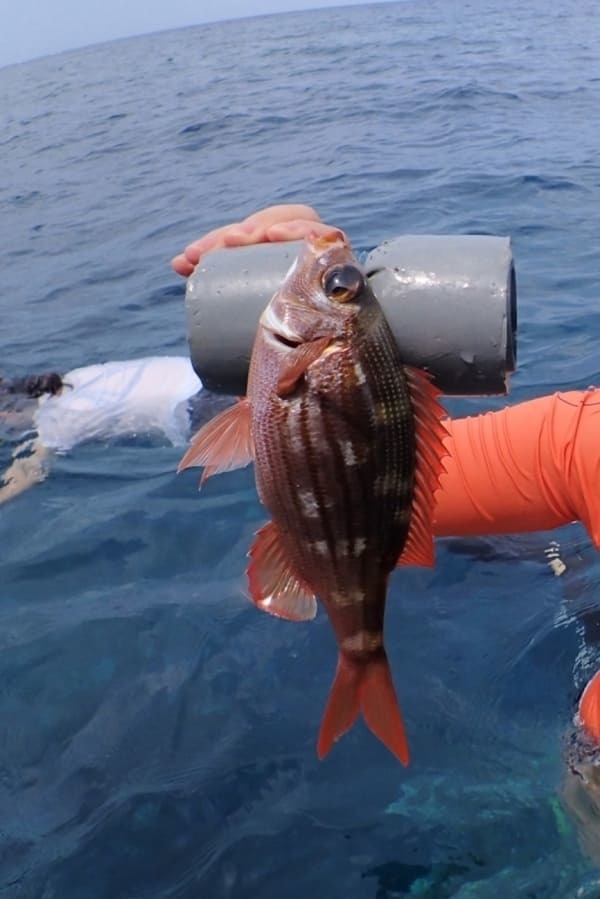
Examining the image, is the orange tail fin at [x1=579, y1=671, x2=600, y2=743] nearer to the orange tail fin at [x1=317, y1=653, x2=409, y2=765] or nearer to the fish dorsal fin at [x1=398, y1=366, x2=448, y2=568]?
the orange tail fin at [x1=317, y1=653, x2=409, y2=765]

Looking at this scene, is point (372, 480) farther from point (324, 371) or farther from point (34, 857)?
point (34, 857)

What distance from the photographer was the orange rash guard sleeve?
307 centimetres

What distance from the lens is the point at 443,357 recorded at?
1922mm

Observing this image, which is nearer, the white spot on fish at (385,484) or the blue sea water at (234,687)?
the white spot on fish at (385,484)

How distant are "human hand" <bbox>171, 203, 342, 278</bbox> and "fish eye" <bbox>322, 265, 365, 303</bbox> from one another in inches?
19.1

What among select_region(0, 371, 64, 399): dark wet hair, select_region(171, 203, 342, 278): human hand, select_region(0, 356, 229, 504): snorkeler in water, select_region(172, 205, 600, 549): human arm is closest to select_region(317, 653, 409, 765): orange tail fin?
select_region(171, 203, 342, 278): human hand

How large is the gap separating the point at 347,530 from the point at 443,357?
378 mm

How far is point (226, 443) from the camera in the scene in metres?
1.82

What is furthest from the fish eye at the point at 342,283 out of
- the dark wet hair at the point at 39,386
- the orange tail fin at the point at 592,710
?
the dark wet hair at the point at 39,386

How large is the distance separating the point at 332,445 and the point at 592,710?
1.98 m

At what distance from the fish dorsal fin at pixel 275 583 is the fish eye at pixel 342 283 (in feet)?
1.55

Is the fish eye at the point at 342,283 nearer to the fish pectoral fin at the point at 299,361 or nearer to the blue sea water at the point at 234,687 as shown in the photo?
the fish pectoral fin at the point at 299,361

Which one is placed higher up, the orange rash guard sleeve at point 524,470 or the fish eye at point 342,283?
Answer: the fish eye at point 342,283

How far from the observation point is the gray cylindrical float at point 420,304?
6.22 ft
